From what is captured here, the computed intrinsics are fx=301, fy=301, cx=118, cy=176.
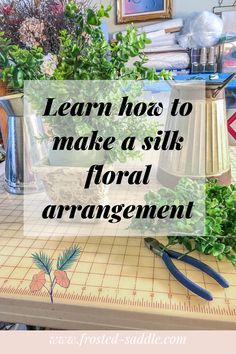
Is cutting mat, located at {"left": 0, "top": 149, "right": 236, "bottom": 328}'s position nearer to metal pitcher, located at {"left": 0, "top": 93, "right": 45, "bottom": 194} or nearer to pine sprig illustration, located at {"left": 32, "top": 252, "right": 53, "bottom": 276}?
pine sprig illustration, located at {"left": 32, "top": 252, "right": 53, "bottom": 276}

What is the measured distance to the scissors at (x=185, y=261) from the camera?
37 cm

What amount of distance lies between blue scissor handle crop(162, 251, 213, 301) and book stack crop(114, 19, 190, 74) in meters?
1.44

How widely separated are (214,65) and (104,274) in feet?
5.19

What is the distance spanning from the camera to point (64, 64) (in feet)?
1.57

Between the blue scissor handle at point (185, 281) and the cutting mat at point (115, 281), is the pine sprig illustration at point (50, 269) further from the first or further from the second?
the blue scissor handle at point (185, 281)

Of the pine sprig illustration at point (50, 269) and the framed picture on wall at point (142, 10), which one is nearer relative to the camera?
the pine sprig illustration at point (50, 269)

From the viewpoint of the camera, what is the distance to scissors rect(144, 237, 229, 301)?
37cm

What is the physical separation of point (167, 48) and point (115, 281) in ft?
5.15

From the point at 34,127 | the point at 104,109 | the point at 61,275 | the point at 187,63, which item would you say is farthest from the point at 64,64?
the point at 187,63

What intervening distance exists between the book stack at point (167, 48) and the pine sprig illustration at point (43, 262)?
144 cm

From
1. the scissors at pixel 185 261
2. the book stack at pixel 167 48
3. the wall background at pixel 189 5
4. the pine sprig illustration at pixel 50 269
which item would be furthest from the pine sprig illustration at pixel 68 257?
the wall background at pixel 189 5

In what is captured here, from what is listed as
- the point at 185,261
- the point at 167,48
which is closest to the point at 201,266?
the point at 185,261

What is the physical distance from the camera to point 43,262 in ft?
1.45
